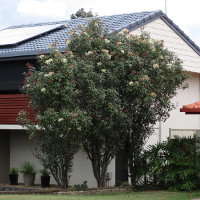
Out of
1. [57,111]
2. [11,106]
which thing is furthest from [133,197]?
[11,106]

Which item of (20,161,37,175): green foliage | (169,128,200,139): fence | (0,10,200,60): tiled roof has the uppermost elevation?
(0,10,200,60): tiled roof

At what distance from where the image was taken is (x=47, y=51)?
62.3 ft

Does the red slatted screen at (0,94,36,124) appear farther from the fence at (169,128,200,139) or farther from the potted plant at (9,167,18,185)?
the fence at (169,128,200,139)

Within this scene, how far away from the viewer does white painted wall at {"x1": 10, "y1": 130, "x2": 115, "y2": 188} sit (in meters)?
19.5

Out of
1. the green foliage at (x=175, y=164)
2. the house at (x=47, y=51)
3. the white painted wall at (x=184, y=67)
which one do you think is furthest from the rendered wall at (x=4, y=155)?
the green foliage at (x=175, y=164)

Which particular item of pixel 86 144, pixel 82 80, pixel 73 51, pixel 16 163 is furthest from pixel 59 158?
pixel 16 163

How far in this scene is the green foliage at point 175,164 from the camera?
15617 millimetres

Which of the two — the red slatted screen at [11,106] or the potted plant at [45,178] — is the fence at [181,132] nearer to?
the potted plant at [45,178]

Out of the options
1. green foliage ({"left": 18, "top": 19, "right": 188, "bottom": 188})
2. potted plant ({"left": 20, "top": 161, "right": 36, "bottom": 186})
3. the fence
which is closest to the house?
the fence

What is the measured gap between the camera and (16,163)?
21812 mm

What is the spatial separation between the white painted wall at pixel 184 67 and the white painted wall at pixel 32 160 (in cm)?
348

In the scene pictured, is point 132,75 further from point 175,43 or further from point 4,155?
point 4,155

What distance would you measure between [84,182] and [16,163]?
182 inches

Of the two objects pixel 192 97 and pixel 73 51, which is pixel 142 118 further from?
pixel 192 97
